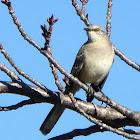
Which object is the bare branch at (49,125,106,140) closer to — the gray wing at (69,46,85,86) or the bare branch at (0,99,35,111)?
the bare branch at (0,99,35,111)

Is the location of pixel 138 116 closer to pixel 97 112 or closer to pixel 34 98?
pixel 97 112

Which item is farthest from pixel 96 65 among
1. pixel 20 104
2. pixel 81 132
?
pixel 20 104

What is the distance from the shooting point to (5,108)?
403 centimetres

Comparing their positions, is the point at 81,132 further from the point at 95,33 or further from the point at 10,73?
the point at 95,33

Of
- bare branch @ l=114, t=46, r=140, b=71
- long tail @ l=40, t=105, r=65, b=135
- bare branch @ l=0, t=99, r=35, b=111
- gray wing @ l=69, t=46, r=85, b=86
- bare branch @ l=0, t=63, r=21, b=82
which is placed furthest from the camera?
gray wing @ l=69, t=46, r=85, b=86

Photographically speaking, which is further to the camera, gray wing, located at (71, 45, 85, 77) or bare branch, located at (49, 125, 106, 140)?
gray wing, located at (71, 45, 85, 77)

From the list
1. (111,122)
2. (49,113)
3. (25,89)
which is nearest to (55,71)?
(25,89)

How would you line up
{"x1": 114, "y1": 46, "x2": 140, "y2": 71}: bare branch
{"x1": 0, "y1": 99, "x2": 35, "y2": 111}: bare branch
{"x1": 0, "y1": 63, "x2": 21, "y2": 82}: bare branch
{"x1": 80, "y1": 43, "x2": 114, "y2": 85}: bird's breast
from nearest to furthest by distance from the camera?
{"x1": 0, "y1": 63, "x2": 21, "y2": 82}: bare branch
{"x1": 0, "y1": 99, "x2": 35, "y2": 111}: bare branch
{"x1": 114, "y1": 46, "x2": 140, "y2": 71}: bare branch
{"x1": 80, "y1": 43, "x2": 114, "y2": 85}: bird's breast

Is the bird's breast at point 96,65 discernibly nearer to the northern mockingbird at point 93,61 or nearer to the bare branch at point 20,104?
the northern mockingbird at point 93,61

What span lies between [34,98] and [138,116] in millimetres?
1348

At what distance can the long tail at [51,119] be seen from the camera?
5.18m

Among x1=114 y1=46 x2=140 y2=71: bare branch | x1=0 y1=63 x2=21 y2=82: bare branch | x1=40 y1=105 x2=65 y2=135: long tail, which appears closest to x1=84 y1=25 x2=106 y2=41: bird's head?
x1=114 y1=46 x2=140 y2=71: bare branch

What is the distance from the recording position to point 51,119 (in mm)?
5234

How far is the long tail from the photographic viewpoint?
5180 mm
